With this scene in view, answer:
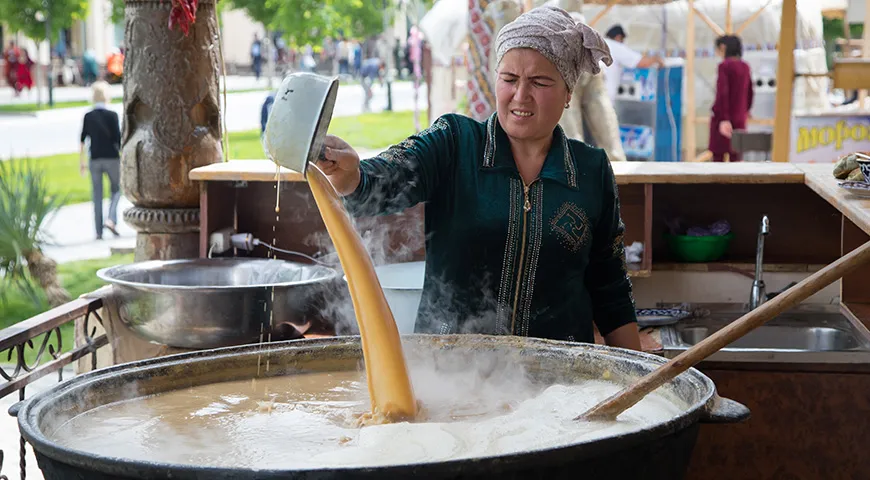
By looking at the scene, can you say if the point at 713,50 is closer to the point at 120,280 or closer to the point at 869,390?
the point at 869,390

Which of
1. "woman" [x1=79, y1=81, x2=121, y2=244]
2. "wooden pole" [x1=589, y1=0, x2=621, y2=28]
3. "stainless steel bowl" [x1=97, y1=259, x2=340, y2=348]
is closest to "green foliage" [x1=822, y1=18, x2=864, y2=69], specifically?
"wooden pole" [x1=589, y1=0, x2=621, y2=28]

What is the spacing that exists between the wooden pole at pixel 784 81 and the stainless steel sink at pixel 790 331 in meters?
1.77

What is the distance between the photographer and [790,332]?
4449 millimetres

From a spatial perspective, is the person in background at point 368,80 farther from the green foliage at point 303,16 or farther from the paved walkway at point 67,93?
the paved walkway at point 67,93

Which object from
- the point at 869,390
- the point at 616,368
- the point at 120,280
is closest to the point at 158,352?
the point at 120,280

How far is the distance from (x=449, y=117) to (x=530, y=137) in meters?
0.24

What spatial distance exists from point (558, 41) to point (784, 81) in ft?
13.1

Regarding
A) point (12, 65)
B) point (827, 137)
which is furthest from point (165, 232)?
point (12, 65)

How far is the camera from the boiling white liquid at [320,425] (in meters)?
1.73

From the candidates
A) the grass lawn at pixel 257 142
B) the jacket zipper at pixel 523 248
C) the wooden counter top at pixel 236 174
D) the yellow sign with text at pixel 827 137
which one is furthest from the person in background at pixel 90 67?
the jacket zipper at pixel 523 248

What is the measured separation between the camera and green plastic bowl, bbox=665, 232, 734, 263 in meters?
4.45

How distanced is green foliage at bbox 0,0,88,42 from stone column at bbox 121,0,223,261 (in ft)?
74.1

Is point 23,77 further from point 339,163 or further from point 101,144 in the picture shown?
point 339,163

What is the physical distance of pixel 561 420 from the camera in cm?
192
